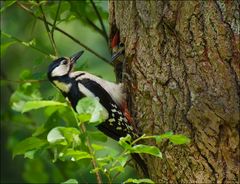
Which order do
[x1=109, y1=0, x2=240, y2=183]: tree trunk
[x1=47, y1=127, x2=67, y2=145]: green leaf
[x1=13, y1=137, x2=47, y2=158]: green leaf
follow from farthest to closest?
[x1=109, y1=0, x2=240, y2=183]: tree trunk
[x1=13, y1=137, x2=47, y2=158]: green leaf
[x1=47, y1=127, x2=67, y2=145]: green leaf

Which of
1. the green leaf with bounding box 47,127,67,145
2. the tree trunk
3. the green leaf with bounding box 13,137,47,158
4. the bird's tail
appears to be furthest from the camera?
the bird's tail

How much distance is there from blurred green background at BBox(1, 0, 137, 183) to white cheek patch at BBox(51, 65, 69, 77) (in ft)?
0.23

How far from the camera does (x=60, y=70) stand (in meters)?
3.93

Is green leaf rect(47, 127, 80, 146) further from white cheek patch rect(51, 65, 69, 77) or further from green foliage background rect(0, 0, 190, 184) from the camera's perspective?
white cheek patch rect(51, 65, 69, 77)

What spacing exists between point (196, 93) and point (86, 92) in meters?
0.88

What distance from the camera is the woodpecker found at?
376 cm

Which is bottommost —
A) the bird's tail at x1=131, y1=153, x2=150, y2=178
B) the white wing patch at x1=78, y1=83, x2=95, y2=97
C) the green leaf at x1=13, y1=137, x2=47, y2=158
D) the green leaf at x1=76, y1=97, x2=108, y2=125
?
the bird's tail at x1=131, y1=153, x2=150, y2=178

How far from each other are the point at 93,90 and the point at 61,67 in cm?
22

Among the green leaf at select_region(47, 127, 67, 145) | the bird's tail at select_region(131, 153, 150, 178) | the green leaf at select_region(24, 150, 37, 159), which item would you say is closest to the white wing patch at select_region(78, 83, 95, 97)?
the bird's tail at select_region(131, 153, 150, 178)

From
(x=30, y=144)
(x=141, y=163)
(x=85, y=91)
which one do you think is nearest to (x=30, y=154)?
(x=30, y=144)

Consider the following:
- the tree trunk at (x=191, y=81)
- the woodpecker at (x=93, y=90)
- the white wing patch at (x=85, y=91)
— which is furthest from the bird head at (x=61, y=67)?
the tree trunk at (x=191, y=81)

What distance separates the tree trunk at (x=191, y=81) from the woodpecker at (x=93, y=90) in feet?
1.04

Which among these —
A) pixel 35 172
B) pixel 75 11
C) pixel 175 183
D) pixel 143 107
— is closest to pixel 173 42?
pixel 143 107

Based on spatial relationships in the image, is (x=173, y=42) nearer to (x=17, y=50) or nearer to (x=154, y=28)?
(x=154, y=28)
